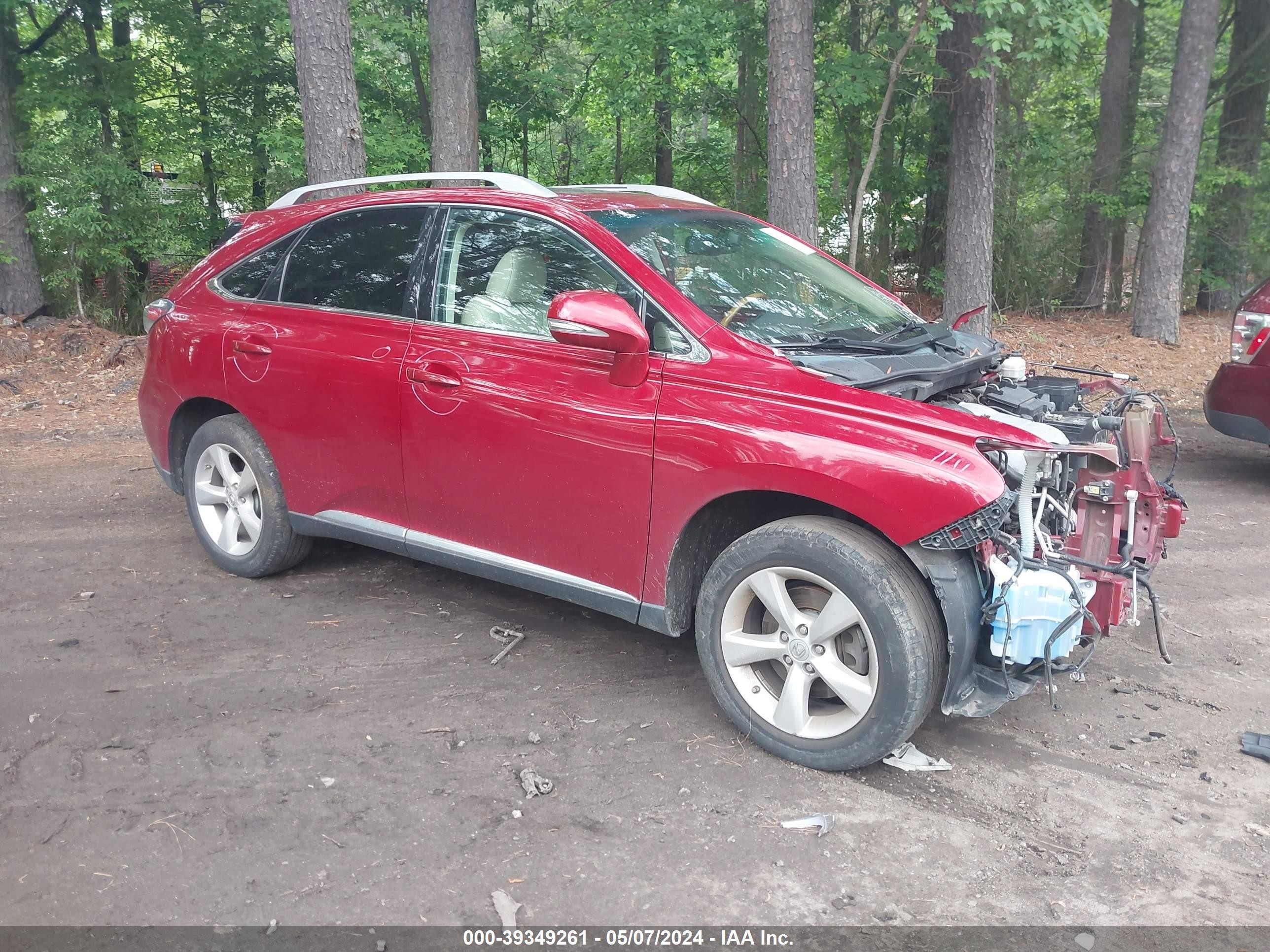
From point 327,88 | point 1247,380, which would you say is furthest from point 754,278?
point 327,88

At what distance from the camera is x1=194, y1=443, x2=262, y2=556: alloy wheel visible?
5.07m

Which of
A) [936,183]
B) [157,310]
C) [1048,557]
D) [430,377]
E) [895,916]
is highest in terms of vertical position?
[936,183]

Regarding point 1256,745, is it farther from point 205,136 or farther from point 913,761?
point 205,136

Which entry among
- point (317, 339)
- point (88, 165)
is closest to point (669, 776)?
point (317, 339)

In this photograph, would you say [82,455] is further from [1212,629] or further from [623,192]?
[1212,629]

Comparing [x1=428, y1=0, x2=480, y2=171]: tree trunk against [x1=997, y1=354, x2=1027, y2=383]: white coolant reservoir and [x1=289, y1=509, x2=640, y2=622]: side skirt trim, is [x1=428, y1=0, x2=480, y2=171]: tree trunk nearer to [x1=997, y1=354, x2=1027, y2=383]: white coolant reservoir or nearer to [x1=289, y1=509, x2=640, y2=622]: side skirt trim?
[x1=289, y1=509, x2=640, y2=622]: side skirt trim

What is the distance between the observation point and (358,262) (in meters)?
4.61

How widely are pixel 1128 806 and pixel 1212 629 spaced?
178 centimetres

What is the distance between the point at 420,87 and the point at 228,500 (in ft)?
37.3

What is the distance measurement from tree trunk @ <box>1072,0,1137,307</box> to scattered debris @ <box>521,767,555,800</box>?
13.5m

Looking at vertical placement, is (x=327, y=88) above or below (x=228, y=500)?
above

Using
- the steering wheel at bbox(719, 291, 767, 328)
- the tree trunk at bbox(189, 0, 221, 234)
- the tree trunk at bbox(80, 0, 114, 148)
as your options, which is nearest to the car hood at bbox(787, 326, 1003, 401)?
the steering wheel at bbox(719, 291, 767, 328)

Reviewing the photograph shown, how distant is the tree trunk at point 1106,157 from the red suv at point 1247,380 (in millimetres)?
8290

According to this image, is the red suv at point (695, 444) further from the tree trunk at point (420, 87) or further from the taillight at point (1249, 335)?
the tree trunk at point (420, 87)
